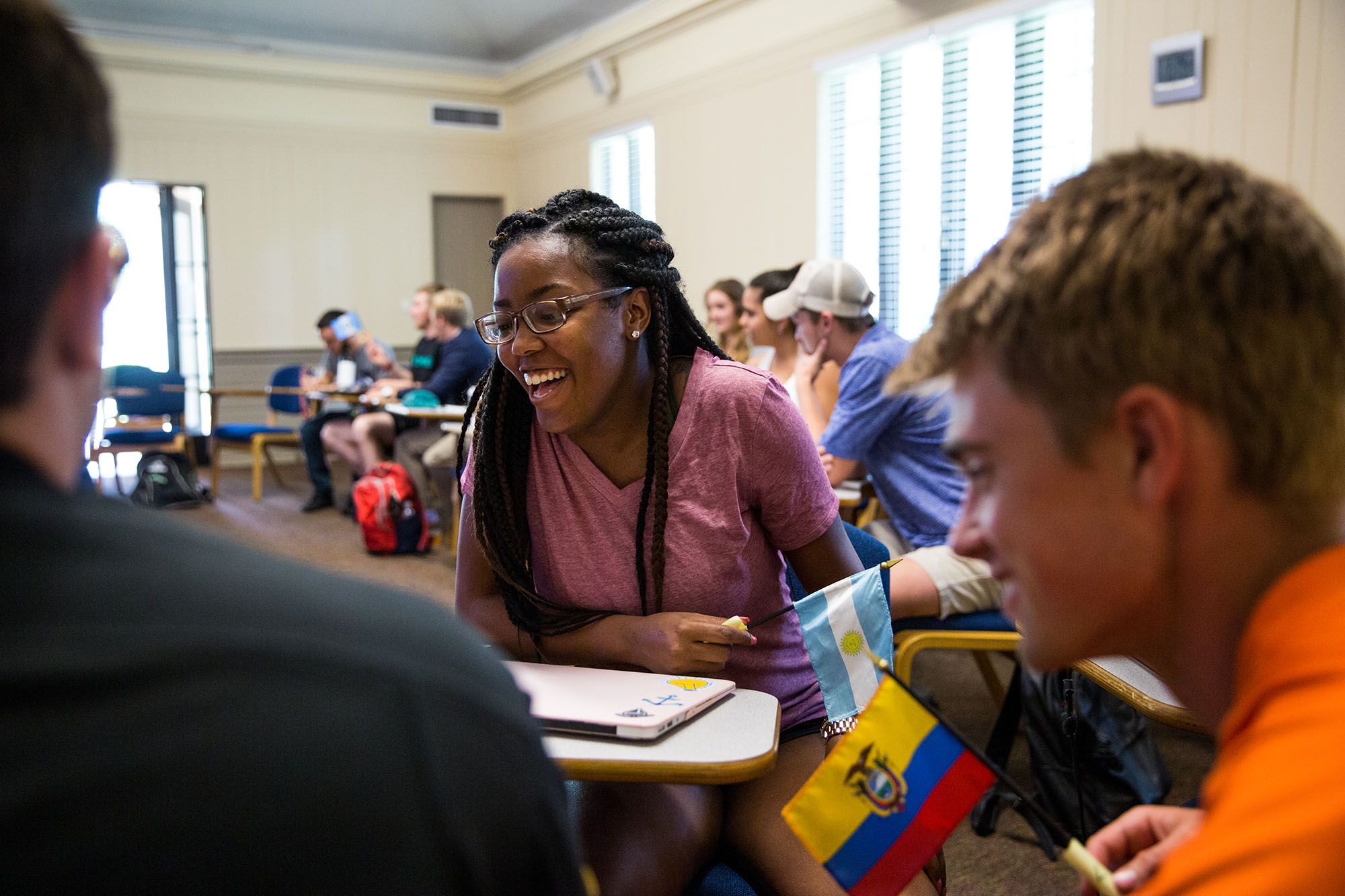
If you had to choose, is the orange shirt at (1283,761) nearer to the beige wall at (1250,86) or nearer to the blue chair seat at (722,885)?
the blue chair seat at (722,885)

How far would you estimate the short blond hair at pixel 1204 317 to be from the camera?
0.65 m

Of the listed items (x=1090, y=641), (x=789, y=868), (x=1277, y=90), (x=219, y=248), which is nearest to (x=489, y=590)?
(x=789, y=868)

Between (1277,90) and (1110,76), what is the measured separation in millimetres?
786

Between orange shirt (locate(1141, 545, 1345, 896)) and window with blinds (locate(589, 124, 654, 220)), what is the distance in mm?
7927

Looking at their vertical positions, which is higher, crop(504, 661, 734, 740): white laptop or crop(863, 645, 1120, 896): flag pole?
crop(863, 645, 1120, 896): flag pole

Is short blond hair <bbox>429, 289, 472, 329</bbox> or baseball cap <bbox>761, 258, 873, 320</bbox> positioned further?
short blond hair <bbox>429, 289, 472, 329</bbox>

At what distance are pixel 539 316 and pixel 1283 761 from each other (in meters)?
1.37

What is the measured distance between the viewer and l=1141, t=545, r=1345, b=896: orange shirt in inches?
20.9

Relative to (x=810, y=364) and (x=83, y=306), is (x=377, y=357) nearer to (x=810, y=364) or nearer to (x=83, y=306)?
(x=810, y=364)

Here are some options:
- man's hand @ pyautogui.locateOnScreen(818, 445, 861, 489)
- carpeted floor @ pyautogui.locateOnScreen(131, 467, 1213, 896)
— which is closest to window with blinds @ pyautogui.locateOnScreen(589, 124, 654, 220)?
carpeted floor @ pyautogui.locateOnScreen(131, 467, 1213, 896)

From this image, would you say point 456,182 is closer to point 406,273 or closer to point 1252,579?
point 406,273

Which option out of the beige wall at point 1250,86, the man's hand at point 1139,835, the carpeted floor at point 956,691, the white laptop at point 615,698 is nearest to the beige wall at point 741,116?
the beige wall at point 1250,86

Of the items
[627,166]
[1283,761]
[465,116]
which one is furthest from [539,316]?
[465,116]

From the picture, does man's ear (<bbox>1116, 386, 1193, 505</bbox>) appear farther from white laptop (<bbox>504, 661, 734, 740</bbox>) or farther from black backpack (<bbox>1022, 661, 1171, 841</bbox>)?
black backpack (<bbox>1022, 661, 1171, 841</bbox>)
